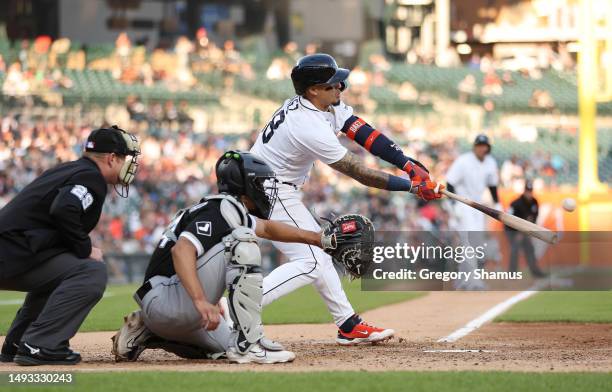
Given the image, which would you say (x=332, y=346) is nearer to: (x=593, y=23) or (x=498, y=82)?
(x=593, y=23)

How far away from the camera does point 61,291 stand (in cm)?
600

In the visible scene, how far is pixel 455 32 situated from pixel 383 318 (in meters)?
28.9

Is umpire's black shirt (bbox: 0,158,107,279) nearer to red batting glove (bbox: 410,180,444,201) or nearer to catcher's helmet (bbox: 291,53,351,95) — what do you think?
catcher's helmet (bbox: 291,53,351,95)

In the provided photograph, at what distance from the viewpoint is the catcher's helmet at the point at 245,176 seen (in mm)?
5977

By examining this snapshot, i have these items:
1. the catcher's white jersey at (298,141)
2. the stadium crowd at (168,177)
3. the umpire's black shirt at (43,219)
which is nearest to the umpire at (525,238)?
the stadium crowd at (168,177)

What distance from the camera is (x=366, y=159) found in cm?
2425

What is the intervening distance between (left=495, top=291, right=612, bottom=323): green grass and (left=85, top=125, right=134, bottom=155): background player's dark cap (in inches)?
186

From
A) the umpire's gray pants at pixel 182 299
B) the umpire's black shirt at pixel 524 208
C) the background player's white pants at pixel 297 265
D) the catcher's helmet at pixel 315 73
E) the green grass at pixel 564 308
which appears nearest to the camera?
the umpire's gray pants at pixel 182 299

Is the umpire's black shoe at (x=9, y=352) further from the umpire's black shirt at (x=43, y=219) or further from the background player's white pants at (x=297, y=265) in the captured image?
the background player's white pants at (x=297, y=265)

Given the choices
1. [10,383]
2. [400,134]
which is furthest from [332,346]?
[400,134]

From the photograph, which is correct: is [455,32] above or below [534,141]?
above

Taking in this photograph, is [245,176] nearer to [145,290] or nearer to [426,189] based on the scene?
[145,290]

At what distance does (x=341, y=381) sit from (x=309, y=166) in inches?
95.4

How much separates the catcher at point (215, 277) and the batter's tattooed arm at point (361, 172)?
2.81ft
